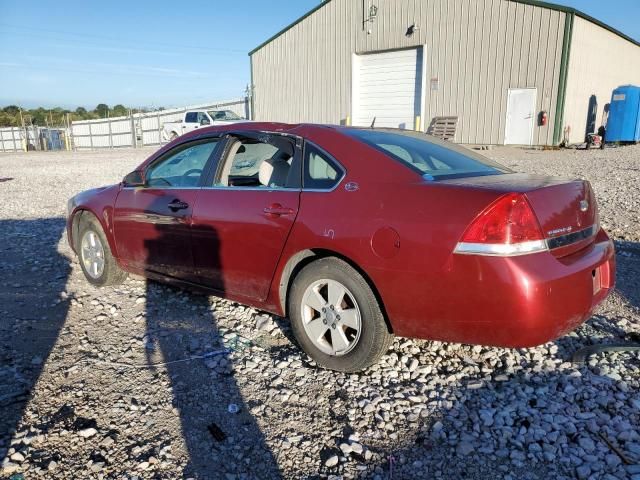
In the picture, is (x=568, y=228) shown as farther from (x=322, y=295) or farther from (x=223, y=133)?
(x=223, y=133)

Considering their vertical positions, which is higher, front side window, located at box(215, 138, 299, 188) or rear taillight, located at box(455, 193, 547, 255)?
front side window, located at box(215, 138, 299, 188)

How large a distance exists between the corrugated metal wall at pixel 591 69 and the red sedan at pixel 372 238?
18.0 meters

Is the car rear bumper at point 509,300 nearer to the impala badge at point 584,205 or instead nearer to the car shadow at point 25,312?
the impala badge at point 584,205

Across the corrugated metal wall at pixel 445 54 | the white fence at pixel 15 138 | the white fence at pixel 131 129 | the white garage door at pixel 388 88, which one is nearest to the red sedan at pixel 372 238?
the corrugated metal wall at pixel 445 54

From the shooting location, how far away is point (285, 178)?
3.55 meters

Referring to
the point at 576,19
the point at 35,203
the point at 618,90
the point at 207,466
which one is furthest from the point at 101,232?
the point at 618,90

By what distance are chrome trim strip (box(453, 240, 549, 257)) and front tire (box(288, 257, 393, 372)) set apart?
0.65 metres

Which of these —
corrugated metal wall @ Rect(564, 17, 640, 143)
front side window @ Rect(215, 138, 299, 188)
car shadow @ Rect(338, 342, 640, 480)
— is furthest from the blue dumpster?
front side window @ Rect(215, 138, 299, 188)

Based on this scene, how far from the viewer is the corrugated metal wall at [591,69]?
18.9 meters

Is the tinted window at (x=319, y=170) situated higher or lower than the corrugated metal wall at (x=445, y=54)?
lower

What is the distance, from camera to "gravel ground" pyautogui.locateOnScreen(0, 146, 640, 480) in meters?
2.43

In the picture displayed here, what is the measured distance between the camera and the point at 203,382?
10.5ft

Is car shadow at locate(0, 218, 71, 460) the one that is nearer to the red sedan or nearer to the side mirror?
the red sedan

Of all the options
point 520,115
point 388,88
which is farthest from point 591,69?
point 388,88
